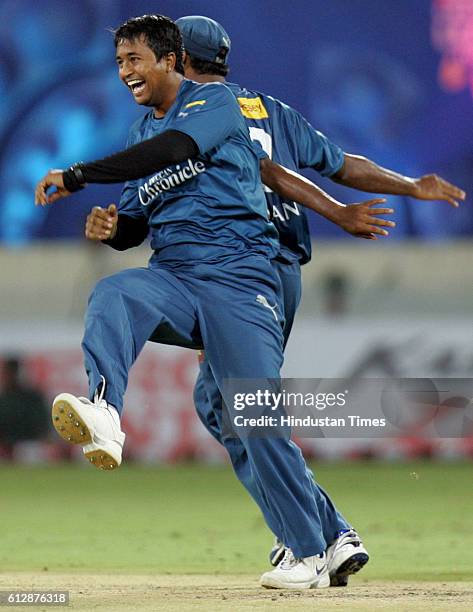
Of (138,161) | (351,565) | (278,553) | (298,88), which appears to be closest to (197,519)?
(278,553)

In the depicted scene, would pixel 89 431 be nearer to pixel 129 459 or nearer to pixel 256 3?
pixel 129 459

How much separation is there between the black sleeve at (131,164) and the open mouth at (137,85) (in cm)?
29

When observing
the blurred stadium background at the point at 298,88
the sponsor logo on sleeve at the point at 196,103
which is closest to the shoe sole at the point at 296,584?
the sponsor logo on sleeve at the point at 196,103

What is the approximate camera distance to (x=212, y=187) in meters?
5.05

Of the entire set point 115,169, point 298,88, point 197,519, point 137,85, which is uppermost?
point 298,88

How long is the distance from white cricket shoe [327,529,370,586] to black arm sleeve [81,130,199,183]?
1.68 meters

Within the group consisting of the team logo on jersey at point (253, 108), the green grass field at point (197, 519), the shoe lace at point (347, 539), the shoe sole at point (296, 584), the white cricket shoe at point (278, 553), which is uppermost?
the team logo on jersey at point (253, 108)

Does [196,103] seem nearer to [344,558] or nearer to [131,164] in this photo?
[131,164]

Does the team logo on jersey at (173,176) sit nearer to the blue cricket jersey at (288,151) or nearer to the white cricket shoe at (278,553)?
the blue cricket jersey at (288,151)

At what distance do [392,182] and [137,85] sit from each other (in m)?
1.24

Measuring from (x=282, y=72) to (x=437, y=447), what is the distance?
4.59m

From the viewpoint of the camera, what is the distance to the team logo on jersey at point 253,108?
555cm

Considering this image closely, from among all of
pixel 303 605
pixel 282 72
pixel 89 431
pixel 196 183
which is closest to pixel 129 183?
pixel 196 183

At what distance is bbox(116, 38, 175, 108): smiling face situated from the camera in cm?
500
